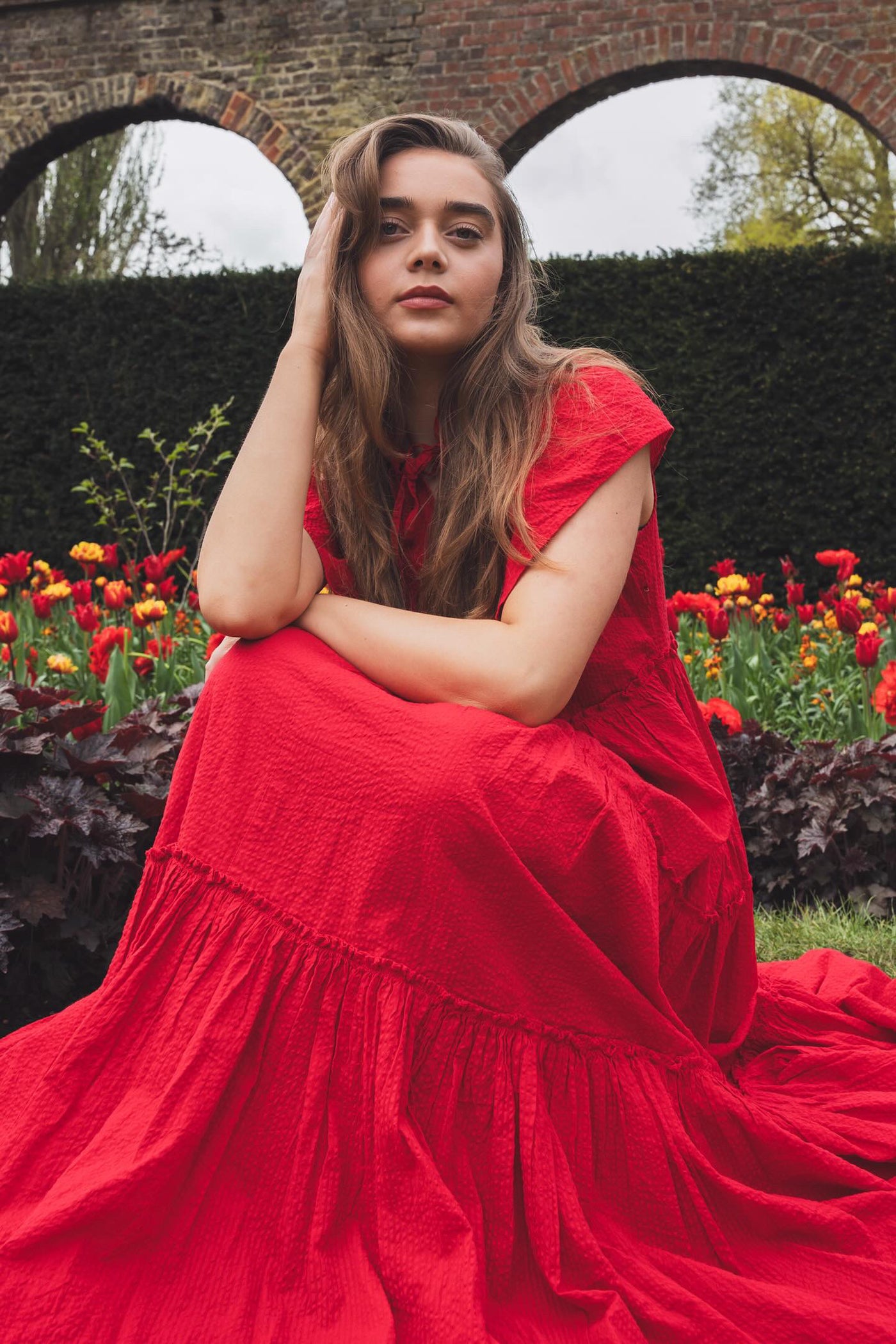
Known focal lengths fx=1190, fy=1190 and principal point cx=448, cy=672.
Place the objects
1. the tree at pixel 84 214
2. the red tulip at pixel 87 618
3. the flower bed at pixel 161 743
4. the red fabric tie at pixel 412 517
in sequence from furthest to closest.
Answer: the tree at pixel 84 214
the red tulip at pixel 87 618
the flower bed at pixel 161 743
the red fabric tie at pixel 412 517

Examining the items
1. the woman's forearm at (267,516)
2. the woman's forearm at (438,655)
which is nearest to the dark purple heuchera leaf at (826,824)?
the woman's forearm at (438,655)

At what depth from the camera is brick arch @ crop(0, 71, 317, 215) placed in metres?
8.50

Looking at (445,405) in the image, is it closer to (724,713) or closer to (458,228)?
(458,228)

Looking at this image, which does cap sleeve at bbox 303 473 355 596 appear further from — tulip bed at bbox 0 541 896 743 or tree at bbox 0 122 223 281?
tree at bbox 0 122 223 281

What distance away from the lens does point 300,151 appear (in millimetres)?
8453

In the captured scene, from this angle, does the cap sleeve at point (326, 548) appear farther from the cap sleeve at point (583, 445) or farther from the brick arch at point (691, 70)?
the brick arch at point (691, 70)

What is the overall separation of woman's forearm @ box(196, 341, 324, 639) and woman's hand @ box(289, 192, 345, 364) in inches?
0.7

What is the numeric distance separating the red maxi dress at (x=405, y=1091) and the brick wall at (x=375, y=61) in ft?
24.7

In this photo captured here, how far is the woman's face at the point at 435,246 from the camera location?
1.68 metres

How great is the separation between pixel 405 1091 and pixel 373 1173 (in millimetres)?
87

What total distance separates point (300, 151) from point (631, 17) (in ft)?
→ 7.95

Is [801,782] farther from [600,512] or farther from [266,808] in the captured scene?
[266,808]

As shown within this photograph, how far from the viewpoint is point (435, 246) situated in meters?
1.65

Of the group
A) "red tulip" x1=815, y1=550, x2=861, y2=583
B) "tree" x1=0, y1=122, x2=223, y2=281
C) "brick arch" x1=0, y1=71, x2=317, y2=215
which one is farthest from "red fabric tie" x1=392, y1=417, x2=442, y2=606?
"tree" x1=0, y1=122, x2=223, y2=281
